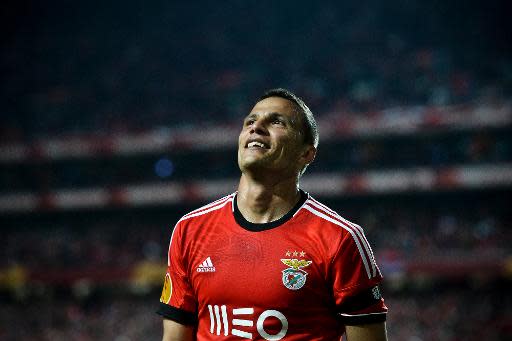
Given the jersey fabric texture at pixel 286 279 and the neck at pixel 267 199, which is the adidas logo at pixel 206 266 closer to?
the jersey fabric texture at pixel 286 279

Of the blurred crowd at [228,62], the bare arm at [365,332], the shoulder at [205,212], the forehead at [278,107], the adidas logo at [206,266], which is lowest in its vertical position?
the bare arm at [365,332]

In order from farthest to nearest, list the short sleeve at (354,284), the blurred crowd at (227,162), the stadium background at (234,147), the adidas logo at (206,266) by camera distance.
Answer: the blurred crowd at (227,162), the stadium background at (234,147), the adidas logo at (206,266), the short sleeve at (354,284)

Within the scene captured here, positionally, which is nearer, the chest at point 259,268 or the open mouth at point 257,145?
the chest at point 259,268

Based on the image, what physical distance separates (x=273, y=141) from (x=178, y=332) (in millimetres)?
950

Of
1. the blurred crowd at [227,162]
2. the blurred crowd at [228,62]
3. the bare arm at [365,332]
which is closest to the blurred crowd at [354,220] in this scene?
the blurred crowd at [227,162]

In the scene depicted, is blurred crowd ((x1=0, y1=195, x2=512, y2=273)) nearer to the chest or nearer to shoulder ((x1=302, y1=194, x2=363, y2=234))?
shoulder ((x1=302, y1=194, x2=363, y2=234))

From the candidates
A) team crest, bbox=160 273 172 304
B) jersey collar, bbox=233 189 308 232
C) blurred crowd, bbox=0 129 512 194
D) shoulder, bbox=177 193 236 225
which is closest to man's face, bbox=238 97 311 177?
jersey collar, bbox=233 189 308 232

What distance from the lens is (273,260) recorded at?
2.51 meters

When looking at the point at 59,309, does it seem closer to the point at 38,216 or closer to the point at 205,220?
the point at 38,216

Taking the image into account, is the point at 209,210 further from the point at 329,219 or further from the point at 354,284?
the point at 354,284

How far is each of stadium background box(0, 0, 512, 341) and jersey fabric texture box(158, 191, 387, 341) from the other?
55.3ft

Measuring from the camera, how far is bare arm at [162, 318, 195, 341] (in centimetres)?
268

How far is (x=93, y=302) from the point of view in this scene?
2384cm

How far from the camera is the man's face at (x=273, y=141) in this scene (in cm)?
258
